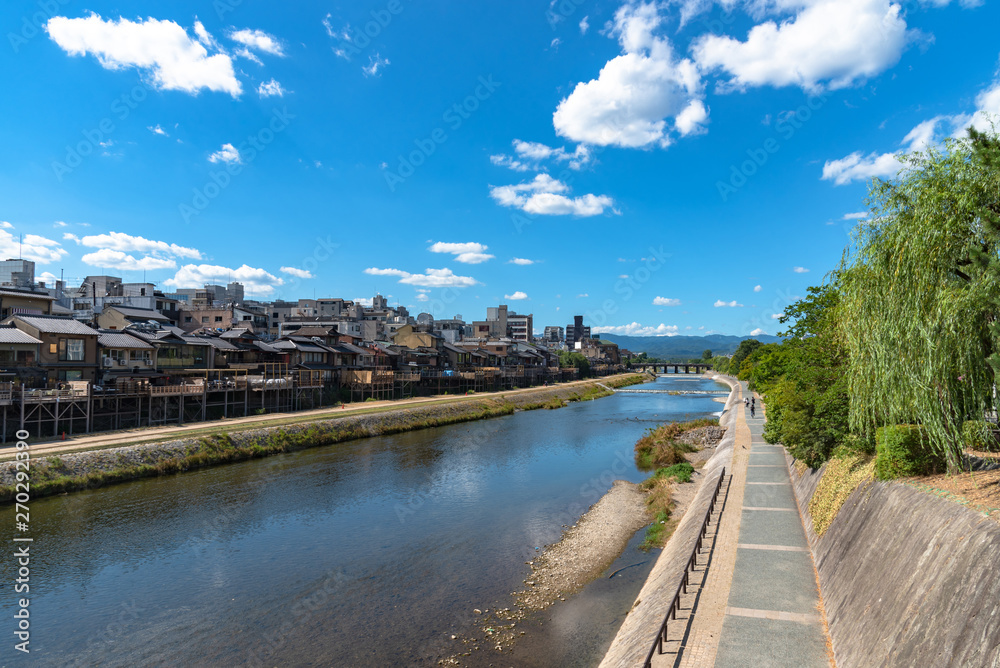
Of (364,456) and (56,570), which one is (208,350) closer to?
(364,456)

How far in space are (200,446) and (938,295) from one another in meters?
40.2

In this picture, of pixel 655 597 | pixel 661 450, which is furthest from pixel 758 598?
pixel 661 450

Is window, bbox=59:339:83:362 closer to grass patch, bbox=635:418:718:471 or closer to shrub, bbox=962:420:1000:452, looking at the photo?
grass patch, bbox=635:418:718:471

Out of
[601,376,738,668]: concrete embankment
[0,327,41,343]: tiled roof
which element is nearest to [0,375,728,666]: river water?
[601,376,738,668]: concrete embankment

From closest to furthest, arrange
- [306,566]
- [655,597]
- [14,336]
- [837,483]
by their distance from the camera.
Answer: [655,597], [837,483], [306,566], [14,336]

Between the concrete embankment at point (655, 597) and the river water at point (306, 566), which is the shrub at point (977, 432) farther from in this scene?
the river water at point (306, 566)

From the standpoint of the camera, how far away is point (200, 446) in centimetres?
3575

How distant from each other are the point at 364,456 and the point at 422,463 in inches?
211

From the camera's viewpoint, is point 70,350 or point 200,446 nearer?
point 200,446

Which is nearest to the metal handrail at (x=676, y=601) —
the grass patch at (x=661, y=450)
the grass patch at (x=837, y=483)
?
the grass patch at (x=837, y=483)

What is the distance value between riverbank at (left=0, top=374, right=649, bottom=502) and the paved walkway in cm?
3252

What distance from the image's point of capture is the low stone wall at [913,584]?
7422mm

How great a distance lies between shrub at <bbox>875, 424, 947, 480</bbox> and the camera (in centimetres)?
1276

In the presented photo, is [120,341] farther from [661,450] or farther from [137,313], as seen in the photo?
[661,450]
